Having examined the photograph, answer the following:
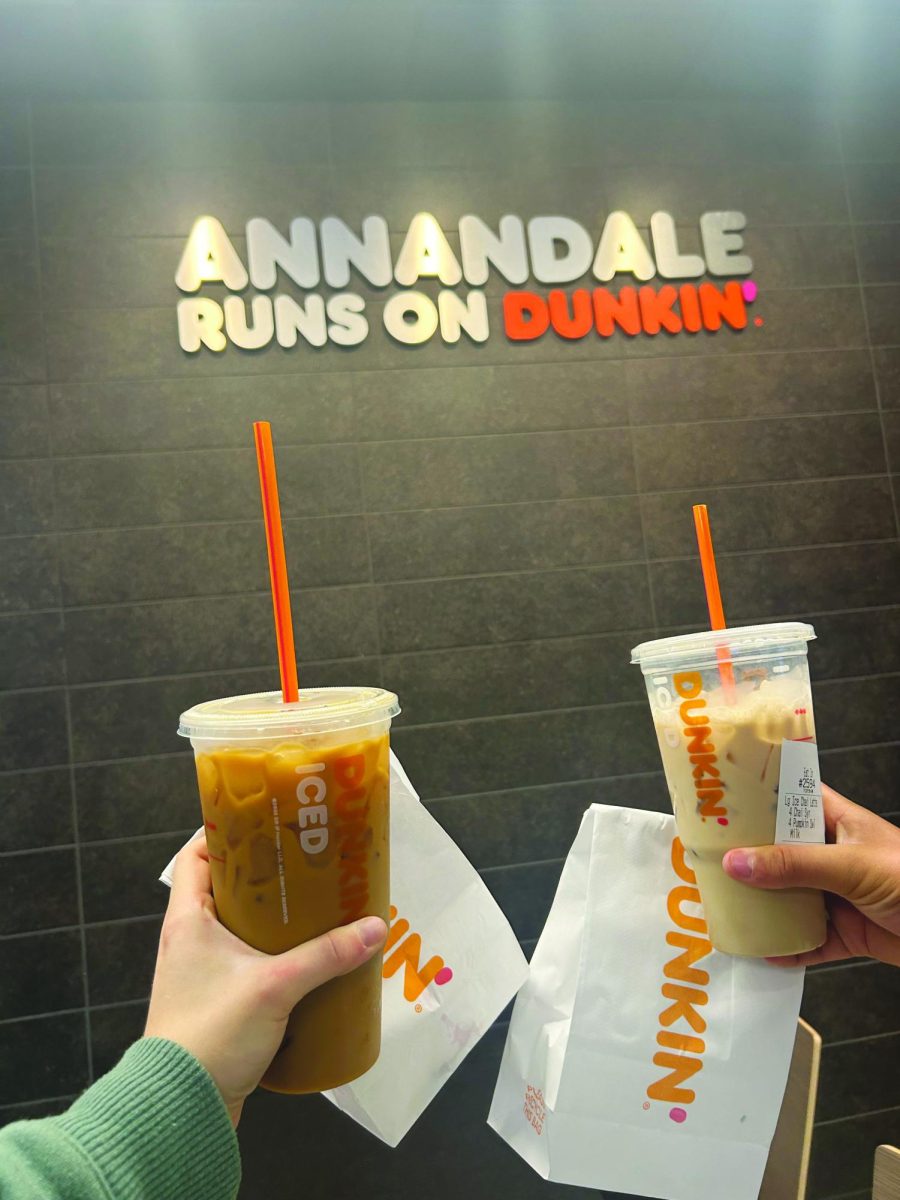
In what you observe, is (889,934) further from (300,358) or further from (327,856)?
(300,358)

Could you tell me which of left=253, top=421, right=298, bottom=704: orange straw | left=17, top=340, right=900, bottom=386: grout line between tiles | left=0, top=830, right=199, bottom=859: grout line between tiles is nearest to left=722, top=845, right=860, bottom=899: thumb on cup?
left=253, top=421, right=298, bottom=704: orange straw

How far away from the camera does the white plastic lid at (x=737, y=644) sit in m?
0.99

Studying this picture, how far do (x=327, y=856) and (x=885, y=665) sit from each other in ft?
8.62

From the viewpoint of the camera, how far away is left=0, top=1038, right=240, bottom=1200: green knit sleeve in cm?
64

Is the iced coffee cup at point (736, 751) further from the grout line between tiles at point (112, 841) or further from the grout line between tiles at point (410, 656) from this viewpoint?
the grout line between tiles at point (112, 841)

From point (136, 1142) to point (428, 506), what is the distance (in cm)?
218

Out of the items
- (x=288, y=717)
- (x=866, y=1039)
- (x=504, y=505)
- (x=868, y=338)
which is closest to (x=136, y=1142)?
(x=288, y=717)

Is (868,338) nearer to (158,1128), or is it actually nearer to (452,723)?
(452,723)

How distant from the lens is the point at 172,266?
2.68 metres

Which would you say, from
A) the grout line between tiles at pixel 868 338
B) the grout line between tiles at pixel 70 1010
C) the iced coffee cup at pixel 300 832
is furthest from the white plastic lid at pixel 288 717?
the grout line between tiles at pixel 868 338

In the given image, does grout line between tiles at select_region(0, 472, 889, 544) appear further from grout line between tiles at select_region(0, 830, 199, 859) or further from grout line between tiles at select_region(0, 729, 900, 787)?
grout line between tiles at select_region(0, 830, 199, 859)

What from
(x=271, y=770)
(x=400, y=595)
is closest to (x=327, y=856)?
(x=271, y=770)

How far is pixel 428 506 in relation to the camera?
272 cm

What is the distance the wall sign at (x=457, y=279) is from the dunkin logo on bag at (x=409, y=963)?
2.06 meters
